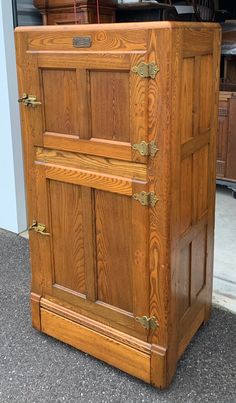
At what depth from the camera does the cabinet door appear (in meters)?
1.65

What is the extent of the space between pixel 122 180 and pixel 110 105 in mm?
275

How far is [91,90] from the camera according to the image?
1726mm

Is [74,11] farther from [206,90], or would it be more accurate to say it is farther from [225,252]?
[225,252]

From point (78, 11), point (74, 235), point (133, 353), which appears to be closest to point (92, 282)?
point (74, 235)

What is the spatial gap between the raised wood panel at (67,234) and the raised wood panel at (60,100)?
24 cm

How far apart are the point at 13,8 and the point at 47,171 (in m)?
1.48

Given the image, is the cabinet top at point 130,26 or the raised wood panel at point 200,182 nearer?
the cabinet top at point 130,26

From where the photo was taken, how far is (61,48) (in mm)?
1746

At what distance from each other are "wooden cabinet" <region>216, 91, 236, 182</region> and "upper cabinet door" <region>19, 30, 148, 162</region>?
2261 mm

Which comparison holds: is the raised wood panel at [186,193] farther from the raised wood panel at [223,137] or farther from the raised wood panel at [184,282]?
the raised wood panel at [223,137]

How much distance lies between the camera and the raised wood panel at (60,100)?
177 cm

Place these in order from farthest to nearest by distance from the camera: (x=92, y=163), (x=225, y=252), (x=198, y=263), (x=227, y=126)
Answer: (x=227, y=126) < (x=225, y=252) < (x=198, y=263) < (x=92, y=163)

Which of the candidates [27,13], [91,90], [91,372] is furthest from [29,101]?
[27,13]

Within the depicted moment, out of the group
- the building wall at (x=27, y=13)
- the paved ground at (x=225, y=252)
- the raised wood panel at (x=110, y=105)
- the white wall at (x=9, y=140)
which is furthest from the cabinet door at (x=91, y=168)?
the building wall at (x=27, y=13)
